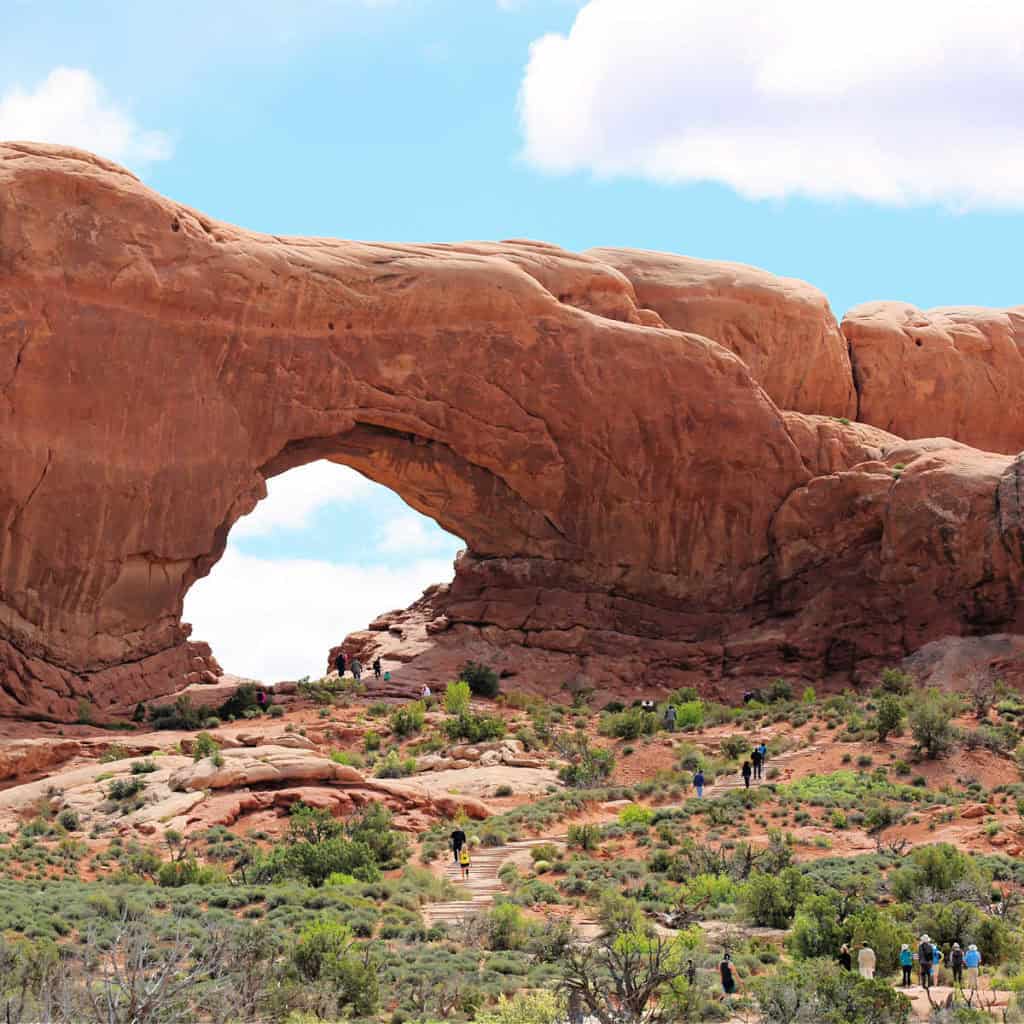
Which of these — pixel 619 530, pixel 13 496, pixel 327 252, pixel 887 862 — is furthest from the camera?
pixel 619 530

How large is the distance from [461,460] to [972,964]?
25349 mm

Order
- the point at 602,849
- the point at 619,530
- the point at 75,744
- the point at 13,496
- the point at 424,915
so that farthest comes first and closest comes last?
the point at 619,530, the point at 13,496, the point at 75,744, the point at 602,849, the point at 424,915

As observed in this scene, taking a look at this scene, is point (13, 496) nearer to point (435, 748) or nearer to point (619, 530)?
point (435, 748)

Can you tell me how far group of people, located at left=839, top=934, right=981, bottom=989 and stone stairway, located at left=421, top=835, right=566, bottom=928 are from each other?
567cm

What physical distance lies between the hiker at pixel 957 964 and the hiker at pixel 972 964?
107mm

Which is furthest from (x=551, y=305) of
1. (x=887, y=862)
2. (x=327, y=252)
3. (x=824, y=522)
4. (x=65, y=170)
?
(x=887, y=862)

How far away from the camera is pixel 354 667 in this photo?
4272 cm

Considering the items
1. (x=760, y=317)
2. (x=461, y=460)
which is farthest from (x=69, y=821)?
(x=760, y=317)

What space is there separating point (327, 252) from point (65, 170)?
644 cm

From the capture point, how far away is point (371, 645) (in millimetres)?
44812

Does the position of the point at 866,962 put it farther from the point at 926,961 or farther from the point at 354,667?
the point at 354,667

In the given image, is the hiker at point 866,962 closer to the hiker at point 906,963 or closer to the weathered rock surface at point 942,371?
the hiker at point 906,963

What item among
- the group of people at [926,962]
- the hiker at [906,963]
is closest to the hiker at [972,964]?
the group of people at [926,962]

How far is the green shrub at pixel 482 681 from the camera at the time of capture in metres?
41.0
